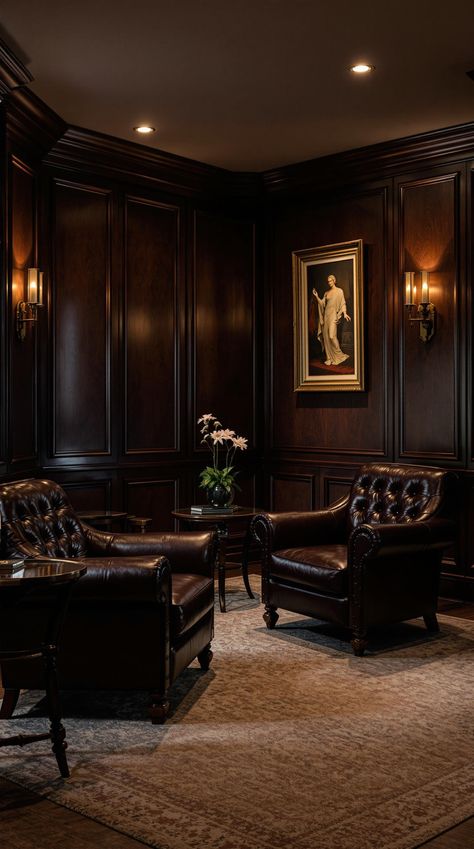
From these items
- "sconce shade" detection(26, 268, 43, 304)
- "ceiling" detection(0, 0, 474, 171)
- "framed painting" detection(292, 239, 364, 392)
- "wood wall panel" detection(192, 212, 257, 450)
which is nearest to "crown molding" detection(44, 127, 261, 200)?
"ceiling" detection(0, 0, 474, 171)

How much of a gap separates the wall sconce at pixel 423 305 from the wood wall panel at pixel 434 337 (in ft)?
0.15

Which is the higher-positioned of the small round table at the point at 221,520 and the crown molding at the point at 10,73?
the crown molding at the point at 10,73

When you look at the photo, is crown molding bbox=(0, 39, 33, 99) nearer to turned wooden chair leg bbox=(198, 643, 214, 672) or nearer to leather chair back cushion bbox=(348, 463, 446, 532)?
leather chair back cushion bbox=(348, 463, 446, 532)

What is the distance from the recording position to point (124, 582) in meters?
3.59

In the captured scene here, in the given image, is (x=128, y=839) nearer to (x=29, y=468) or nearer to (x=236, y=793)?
(x=236, y=793)

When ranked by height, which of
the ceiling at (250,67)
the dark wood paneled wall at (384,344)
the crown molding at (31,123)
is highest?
the ceiling at (250,67)

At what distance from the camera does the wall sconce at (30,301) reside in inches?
212

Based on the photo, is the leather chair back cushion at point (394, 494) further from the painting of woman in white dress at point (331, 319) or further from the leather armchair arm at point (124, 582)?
the leather armchair arm at point (124, 582)

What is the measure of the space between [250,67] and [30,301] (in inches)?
71.1

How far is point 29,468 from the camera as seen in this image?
561cm

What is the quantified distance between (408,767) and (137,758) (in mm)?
953

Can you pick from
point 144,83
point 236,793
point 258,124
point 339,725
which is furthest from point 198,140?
point 236,793

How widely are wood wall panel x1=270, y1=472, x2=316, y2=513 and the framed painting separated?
0.67 metres

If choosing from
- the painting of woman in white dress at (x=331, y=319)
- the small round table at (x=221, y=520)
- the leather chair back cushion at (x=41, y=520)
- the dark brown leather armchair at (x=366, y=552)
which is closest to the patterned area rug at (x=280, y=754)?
the dark brown leather armchair at (x=366, y=552)
